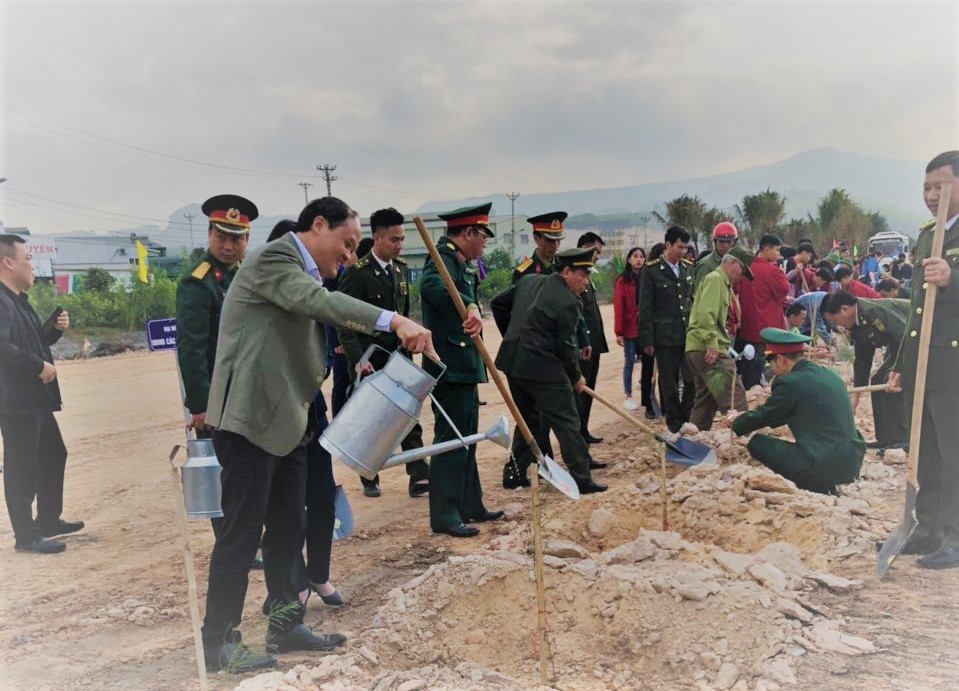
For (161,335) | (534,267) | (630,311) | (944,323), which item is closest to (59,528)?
(161,335)

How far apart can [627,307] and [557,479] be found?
16.3ft

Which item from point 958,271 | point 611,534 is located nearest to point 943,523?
point 958,271

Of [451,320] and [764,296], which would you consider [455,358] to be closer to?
[451,320]

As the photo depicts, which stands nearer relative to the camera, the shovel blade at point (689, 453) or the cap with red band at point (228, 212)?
the cap with red band at point (228, 212)

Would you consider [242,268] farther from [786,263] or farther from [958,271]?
[786,263]

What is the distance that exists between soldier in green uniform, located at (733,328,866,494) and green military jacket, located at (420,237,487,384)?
1718 mm

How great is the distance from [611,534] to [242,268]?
9.17 ft

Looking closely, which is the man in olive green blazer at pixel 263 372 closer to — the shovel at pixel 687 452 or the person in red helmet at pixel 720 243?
the shovel at pixel 687 452

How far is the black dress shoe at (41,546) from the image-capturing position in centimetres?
431

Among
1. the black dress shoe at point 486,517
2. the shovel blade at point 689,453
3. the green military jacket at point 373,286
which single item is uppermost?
the green military jacket at point 373,286

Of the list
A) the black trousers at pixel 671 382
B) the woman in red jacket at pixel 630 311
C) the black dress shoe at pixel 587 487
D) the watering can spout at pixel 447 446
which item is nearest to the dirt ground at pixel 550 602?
the black dress shoe at pixel 587 487

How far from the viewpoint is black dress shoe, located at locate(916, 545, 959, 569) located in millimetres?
3398

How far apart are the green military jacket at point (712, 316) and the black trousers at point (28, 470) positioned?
4.84m

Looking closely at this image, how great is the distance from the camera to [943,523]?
3.61 meters
